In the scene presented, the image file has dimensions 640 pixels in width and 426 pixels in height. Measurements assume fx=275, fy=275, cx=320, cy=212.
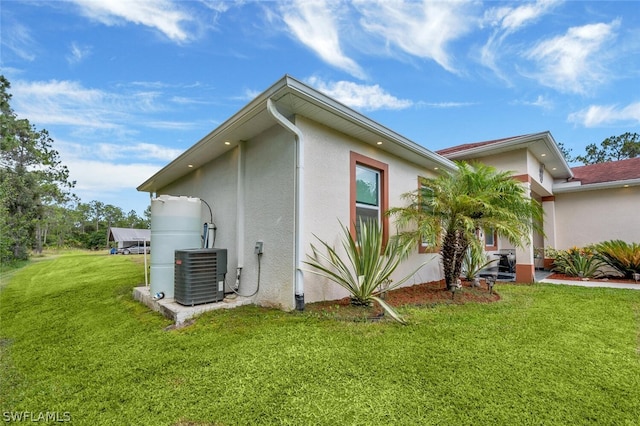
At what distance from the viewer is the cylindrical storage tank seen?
4.95 m

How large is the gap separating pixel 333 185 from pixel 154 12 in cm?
528

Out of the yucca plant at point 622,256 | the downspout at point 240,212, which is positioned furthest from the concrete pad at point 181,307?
the yucca plant at point 622,256

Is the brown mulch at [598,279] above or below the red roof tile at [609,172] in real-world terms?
below

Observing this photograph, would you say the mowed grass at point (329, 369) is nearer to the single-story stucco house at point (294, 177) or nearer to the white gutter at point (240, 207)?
the single-story stucco house at point (294, 177)

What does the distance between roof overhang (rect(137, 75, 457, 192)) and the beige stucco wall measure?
6.93m

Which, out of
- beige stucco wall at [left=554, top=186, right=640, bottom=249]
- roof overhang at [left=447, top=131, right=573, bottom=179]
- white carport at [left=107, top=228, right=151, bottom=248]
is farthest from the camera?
white carport at [left=107, top=228, right=151, bottom=248]

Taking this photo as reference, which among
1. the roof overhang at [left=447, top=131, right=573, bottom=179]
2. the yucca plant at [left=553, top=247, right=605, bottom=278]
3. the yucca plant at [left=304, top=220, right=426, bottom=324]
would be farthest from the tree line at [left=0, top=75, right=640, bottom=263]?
the yucca plant at [left=553, top=247, right=605, bottom=278]

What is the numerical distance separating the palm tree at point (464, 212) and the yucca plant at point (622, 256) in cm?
464

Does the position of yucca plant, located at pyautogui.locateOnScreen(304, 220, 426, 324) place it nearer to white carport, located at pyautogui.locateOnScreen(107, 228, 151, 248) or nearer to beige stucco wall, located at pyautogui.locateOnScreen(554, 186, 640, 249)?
beige stucco wall, located at pyautogui.locateOnScreen(554, 186, 640, 249)

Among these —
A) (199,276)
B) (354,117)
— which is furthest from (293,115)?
(199,276)

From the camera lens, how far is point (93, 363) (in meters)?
2.86

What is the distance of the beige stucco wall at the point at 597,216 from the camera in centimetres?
888

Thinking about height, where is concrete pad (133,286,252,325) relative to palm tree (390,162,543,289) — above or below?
below

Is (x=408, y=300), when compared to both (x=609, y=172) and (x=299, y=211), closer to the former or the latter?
(x=299, y=211)
